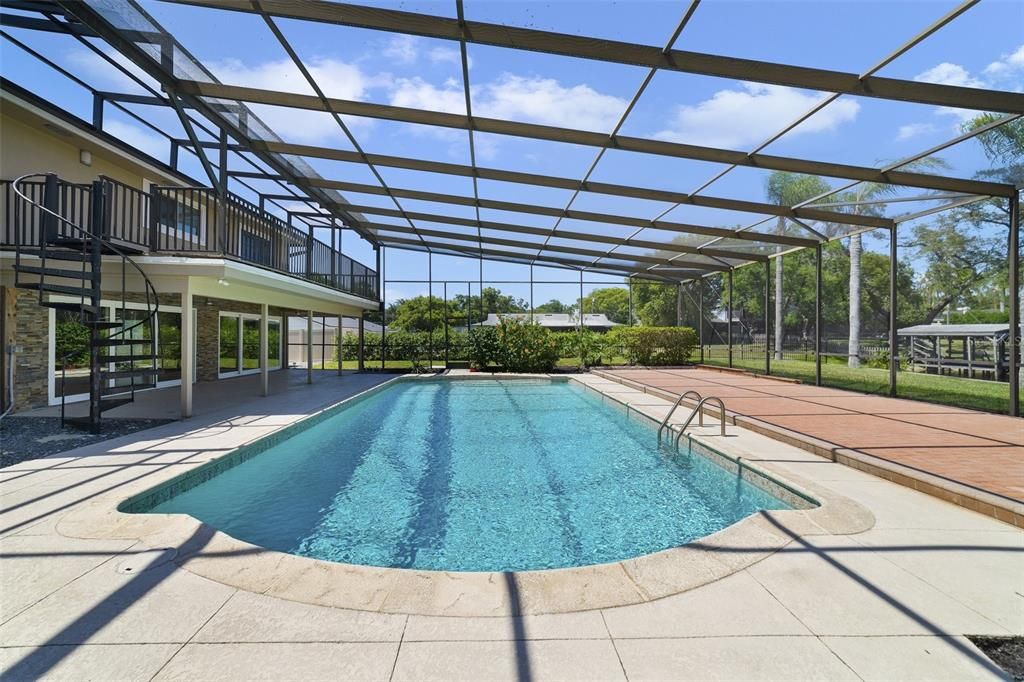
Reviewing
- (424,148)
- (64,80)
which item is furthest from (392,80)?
(64,80)

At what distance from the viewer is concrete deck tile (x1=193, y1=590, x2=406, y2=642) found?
2229mm

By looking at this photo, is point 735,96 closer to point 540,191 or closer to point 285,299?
point 540,191

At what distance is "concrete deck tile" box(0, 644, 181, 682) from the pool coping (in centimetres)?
56

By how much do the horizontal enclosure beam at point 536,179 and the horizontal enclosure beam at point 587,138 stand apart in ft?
5.57

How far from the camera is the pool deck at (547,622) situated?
6.66 ft

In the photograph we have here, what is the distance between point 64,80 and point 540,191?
8.49 metres

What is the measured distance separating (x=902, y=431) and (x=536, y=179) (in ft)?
22.1

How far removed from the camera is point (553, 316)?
39.0 meters

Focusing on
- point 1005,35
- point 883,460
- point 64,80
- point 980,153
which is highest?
point 64,80

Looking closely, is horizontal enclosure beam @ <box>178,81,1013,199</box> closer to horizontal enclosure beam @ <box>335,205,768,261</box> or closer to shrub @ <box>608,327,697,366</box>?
horizontal enclosure beam @ <box>335,205,768,261</box>

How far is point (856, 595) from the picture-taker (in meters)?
2.60

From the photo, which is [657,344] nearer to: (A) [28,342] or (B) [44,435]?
(B) [44,435]

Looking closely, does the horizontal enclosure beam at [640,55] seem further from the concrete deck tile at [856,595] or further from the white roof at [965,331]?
the white roof at [965,331]

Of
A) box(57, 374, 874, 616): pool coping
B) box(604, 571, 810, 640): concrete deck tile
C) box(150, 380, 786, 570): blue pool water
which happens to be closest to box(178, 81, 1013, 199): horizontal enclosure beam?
box(150, 380, 786, 570): blue pool water
